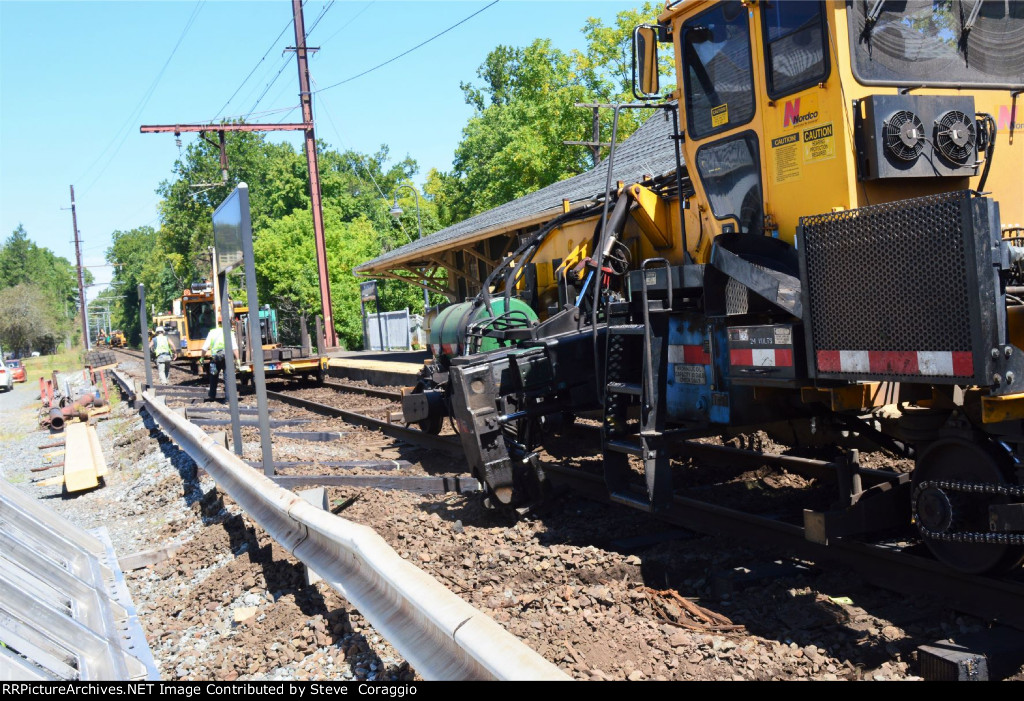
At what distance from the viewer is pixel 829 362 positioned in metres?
4.66

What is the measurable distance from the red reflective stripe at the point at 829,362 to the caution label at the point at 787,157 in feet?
4.47

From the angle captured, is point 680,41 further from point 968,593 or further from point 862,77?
point 968,593

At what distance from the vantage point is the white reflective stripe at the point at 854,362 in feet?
14.6

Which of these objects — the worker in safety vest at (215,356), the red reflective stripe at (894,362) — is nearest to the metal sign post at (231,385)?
the red reflective stripe at (894,362)

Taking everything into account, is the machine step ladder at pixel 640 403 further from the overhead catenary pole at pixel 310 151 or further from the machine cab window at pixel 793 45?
the overhead catenary pole at pixel 310 151

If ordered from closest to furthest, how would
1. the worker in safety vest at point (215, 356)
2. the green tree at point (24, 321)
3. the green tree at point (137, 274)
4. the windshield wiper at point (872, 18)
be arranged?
the windshield wiper at point (872, 18)
the worker in safety vest at point (215, 356)
the green tree at point (24, 321)
the green tree at point (137, 274)

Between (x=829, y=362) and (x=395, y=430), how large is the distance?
880cm

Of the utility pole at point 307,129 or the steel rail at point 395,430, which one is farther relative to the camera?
→ the utility pole at point 307,129

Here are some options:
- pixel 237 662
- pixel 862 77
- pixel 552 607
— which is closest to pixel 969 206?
pixel 862 77

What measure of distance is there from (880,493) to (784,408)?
0.87m

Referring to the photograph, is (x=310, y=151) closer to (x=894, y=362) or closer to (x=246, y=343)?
(x=246, y=343)

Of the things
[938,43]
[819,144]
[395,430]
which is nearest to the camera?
[819,144]

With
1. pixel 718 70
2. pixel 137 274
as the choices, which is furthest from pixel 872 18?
pixel 137 274

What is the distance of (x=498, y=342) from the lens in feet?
30.6
